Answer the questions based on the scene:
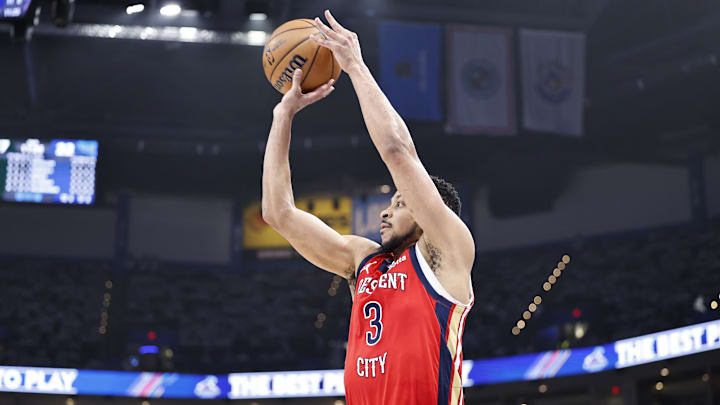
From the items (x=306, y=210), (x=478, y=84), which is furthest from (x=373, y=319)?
(x=306, y=210)

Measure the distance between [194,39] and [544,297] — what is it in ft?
32.9

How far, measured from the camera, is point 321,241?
9.93 feet

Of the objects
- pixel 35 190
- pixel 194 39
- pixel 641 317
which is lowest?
pixel 641 317

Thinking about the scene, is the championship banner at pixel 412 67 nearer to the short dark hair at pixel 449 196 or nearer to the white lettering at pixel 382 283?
the short dark hair at pixel 449 196

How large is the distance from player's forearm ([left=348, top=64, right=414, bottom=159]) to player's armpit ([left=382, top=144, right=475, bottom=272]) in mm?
22

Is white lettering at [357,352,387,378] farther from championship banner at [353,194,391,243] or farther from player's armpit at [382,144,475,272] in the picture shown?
championship banner at [353,194,391,243]

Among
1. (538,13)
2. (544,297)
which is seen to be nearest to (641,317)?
(544,297)

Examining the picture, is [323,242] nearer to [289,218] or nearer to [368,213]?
[289,218]

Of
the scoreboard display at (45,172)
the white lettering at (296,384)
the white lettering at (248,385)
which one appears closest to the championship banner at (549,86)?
the white lettering at (296,384)

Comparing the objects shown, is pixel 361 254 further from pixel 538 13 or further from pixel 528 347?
pixel 538 13

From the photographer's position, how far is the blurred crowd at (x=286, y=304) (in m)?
17.1

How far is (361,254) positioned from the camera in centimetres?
296

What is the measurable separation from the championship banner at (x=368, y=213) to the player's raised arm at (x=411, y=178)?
18.7m

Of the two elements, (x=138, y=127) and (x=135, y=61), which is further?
(x=138, y=127)
